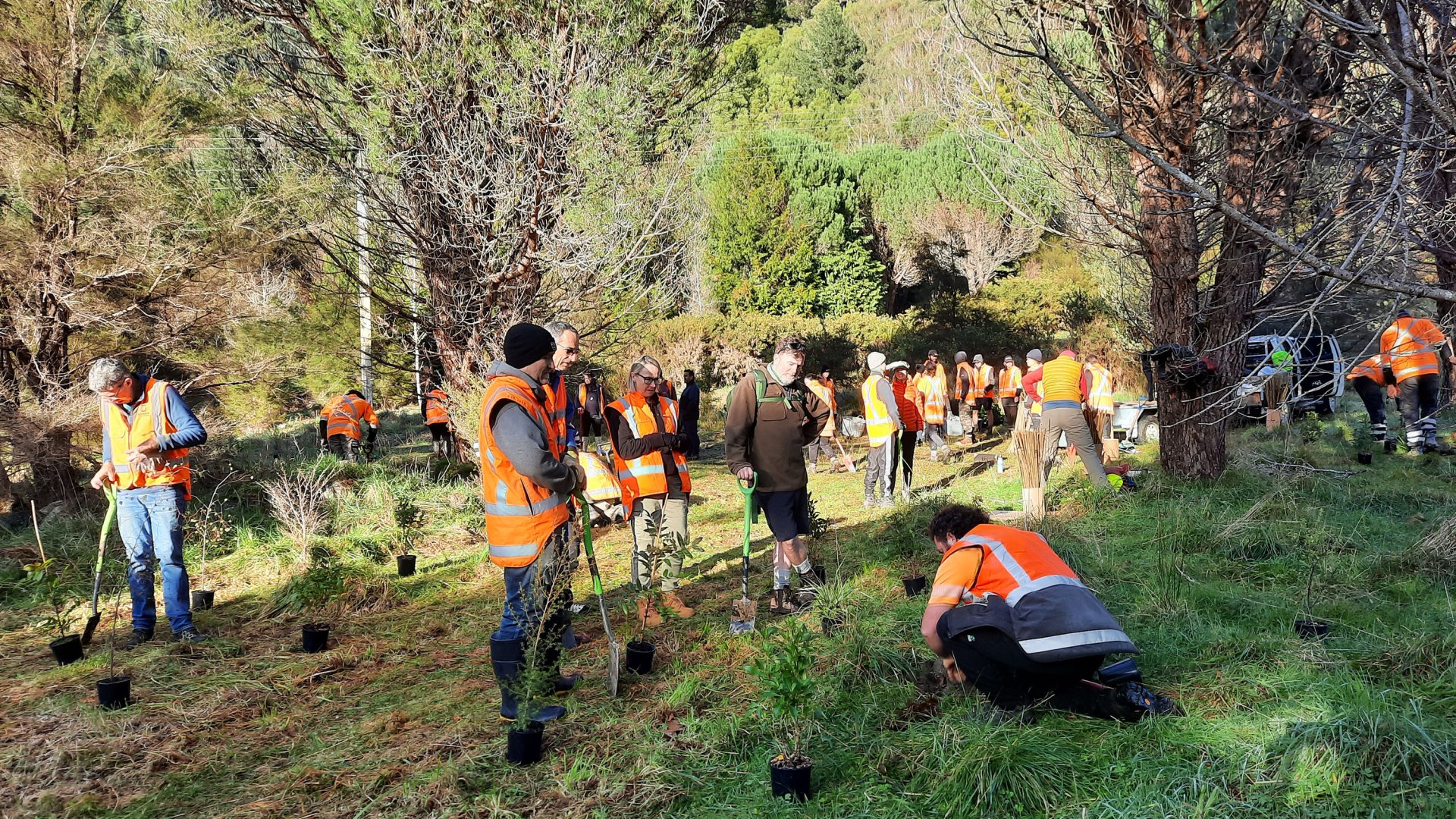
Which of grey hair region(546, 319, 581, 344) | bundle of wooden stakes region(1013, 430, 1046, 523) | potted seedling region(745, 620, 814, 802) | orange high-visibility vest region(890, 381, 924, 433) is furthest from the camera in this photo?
orange high-visibility vest region(890, 381, 924, 433)

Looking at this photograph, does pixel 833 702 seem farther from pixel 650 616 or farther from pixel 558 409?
pixel 558 409

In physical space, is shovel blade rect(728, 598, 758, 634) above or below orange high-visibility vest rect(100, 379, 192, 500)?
below

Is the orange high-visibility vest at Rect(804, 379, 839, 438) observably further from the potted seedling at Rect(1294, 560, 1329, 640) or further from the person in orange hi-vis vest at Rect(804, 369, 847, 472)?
the potted seedling at Rect(1294, 560, 1329, 640)

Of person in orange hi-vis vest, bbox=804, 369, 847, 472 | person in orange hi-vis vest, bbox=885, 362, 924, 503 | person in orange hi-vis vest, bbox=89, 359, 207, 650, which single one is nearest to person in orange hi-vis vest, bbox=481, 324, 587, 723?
person in orange hi-vis vest, bbox=89, 359, 207, 650

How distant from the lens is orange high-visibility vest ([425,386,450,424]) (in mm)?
11156

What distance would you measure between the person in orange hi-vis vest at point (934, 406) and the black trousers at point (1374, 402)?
5.21 m

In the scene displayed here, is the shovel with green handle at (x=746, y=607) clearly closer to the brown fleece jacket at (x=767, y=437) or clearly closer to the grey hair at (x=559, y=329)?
the brown fleece jacket at (x=767, y=437)

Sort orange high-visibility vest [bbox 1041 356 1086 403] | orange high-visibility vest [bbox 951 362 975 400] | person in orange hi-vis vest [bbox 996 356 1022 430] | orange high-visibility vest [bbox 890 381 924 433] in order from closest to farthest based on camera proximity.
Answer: orange high-visibility vest [bbox 1041 356 1086 403] < orange high-visibility vest [bbox 890 381 924 433] < orange high-visibility vest [bbox 951 362 975 400] < person in orange hi-vis vest [bbox 996 356 1022 430]

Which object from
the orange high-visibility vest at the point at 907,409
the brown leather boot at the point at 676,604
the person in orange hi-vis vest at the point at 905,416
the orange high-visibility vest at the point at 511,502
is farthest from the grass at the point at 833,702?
the orange high-visibility vest at the point at 907,409

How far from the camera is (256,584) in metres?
7.14

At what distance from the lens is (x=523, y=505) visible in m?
3.95

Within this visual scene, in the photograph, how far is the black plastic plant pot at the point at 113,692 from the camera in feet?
14.6

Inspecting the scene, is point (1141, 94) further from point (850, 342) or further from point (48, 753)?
point (850, 342)

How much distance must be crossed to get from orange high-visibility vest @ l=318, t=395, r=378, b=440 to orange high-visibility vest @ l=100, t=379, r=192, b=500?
8293 mm
